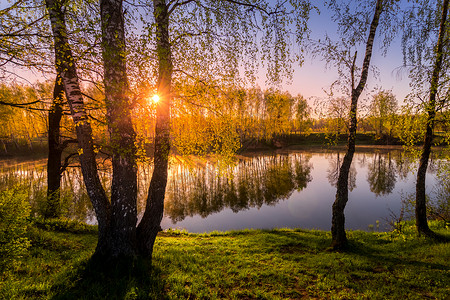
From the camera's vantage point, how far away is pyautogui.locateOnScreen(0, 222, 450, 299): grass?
468 cm

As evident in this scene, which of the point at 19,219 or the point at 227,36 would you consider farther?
the point at 227,36

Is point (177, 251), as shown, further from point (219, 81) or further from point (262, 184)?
point (262, 184)

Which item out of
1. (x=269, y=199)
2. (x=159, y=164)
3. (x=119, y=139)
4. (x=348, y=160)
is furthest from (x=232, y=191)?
(x=119, y=139)

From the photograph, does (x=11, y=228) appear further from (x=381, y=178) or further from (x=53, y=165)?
(x=381, y=178)

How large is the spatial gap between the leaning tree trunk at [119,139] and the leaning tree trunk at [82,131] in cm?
46

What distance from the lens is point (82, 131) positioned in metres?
5.84

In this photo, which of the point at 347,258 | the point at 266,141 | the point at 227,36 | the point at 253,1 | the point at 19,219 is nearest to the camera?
the point at 19,219

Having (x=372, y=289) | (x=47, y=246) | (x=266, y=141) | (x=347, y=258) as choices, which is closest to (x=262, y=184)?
(x=347, y=258)

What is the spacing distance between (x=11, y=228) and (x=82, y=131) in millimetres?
2884

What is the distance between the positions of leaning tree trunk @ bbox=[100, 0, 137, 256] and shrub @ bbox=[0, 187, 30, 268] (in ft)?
6.39

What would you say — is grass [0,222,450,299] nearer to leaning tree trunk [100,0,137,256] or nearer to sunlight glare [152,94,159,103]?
leaning tree trunk [100,0,137,256]

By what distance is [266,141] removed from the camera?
67250mm

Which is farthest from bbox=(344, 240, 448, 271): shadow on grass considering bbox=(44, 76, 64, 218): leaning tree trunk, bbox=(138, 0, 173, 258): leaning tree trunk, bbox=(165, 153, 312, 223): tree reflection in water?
bbox=(44, 76, 64, 218): leaning tree trunk

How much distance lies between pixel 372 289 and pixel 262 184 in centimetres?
1994
